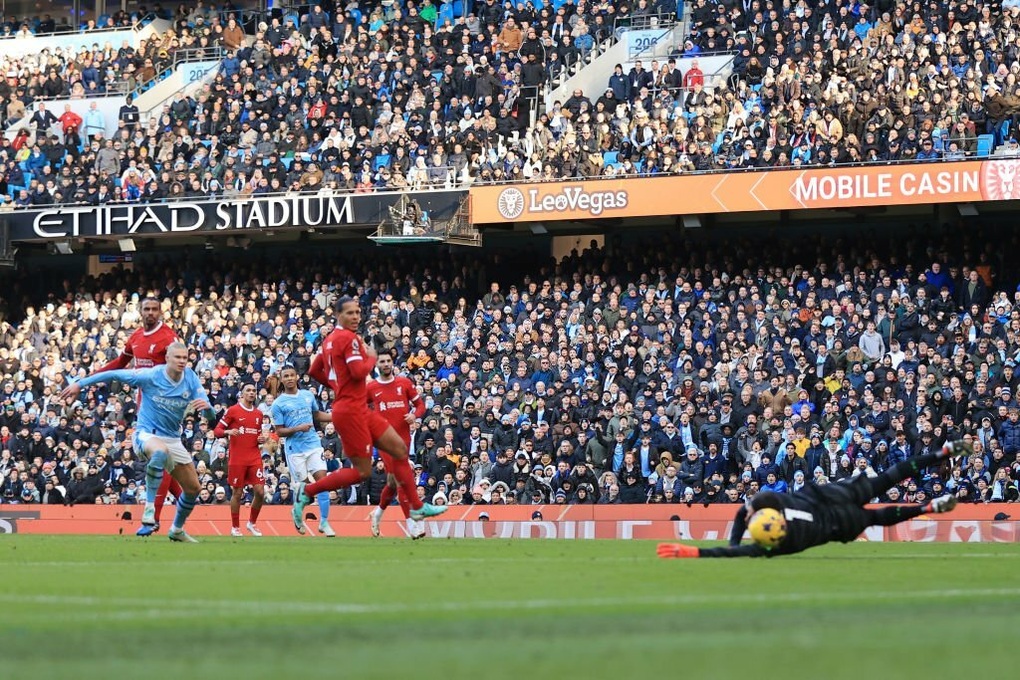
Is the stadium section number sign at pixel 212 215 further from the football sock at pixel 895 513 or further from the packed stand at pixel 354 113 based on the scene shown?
the football sock at pixel 895 513

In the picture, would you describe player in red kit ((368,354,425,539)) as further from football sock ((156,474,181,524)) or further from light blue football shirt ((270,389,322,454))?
football sock ((156,474,181,524))

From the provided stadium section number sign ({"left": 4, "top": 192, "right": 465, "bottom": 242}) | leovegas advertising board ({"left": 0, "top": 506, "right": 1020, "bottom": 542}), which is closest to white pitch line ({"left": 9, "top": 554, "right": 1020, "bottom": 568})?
leovegas advertising board ({"left": 0, "top": 506, "right": 1020, "bottom": 542})

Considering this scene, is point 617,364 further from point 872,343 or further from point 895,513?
point 895,513

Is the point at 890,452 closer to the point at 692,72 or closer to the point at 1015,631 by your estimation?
the point at 692,72

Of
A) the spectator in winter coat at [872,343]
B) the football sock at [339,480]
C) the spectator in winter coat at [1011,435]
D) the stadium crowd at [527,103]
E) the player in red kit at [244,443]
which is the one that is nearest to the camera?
the football sock at [339,480]

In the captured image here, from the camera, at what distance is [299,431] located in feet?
72.6

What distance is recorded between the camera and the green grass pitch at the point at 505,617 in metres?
6.46

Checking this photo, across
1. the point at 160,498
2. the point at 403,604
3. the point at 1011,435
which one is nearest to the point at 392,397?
the point at 160,498

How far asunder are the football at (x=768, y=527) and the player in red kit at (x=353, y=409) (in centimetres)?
608

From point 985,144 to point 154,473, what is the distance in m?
19.1

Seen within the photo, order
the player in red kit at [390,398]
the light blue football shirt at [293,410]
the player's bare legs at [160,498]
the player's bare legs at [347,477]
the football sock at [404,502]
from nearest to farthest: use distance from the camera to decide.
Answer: the player's bare legs at [347,477] < the player's bare legs at [160,498] < the football sock at [404,502] < the player in red kit at [390,398] < the light blue football shirt at [293,410]

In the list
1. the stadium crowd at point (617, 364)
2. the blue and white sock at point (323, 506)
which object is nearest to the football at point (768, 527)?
the blue and white sock at point (323, 506)

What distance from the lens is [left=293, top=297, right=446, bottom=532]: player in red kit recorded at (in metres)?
18.0

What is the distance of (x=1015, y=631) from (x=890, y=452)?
1924 centimetres
